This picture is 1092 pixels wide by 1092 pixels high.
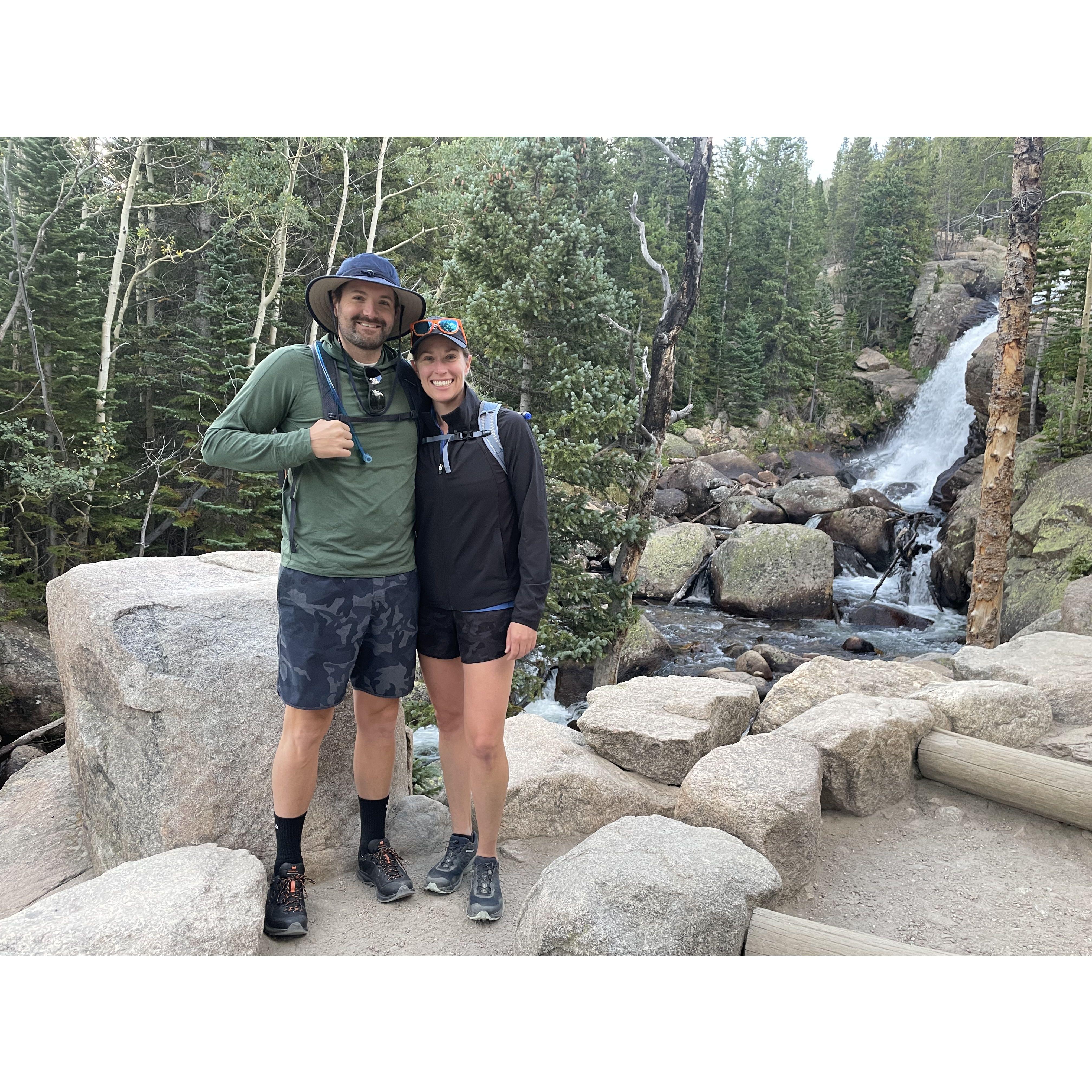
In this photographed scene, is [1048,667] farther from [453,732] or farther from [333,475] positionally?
[333,475]

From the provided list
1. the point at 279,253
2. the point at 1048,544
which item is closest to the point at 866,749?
the point at 1048,544

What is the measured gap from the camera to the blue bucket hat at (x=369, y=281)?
2.32 meters

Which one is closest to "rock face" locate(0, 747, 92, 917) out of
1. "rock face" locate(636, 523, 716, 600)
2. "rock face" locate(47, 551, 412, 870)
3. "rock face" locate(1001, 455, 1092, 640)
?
"rock face" locate(47, 551, 412, 870)

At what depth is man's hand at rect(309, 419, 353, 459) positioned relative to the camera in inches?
87.9

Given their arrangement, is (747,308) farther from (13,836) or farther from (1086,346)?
(13,836)

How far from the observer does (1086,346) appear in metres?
11.7

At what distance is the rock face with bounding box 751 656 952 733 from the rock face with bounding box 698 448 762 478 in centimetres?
1466

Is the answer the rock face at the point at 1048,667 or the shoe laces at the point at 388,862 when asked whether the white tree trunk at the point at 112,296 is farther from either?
the rock face at the point at 1048,667

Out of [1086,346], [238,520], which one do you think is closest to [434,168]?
[238,520]

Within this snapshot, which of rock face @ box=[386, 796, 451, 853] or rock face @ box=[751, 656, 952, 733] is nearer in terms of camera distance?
rock face @ box=[386, 796, 451, 853]

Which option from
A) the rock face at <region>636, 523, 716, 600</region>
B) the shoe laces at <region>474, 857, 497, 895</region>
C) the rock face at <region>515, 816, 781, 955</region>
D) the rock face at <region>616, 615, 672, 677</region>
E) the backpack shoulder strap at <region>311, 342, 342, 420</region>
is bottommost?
the rock face at <region>616, 615, 672, 677</region>

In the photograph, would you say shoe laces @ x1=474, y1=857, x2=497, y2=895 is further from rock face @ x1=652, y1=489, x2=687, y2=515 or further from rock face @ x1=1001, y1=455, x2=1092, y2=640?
rock face @ x1=652, y1=489, x2=687, y2=515

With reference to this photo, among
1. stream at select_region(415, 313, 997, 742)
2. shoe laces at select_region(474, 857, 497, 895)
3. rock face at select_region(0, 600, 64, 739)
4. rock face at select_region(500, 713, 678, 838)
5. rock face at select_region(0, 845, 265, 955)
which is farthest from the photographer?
stream at select_region(415, 313, 997, 742)
